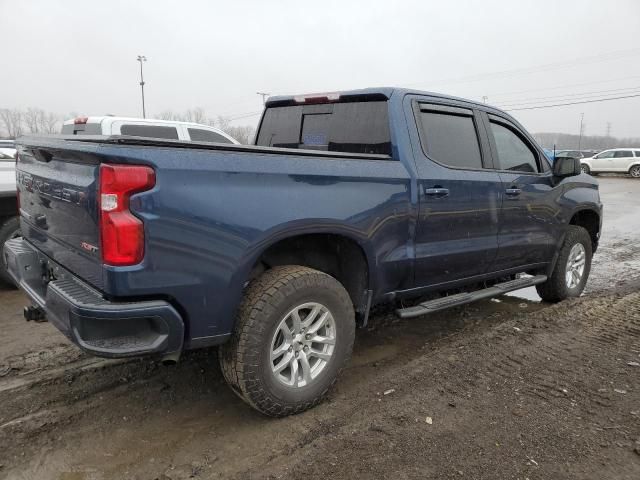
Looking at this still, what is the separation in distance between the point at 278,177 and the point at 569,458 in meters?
2.08

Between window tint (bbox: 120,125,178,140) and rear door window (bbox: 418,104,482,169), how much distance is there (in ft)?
17.0

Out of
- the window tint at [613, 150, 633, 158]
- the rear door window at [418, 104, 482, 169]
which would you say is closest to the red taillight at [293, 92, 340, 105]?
the rear door window at [418, 104, 482, 169]

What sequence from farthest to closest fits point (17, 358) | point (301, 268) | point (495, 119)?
point (495, 119) < point (17, 358) < point (301, 268)

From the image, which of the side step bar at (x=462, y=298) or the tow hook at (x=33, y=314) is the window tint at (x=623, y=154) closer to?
the side step bar at (x=462, y=298)

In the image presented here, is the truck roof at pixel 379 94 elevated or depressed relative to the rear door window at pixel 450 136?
elevated

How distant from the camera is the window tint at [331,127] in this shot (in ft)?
A: 12.2

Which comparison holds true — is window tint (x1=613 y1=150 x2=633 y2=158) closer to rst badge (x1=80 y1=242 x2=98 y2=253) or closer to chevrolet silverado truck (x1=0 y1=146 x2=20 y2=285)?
chevrolet silverado truck (x1=0 y1=146 x2=20 y2=285)

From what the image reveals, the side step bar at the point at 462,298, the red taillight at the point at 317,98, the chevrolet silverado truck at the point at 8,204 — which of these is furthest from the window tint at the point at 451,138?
the chevrolet silverado truck at the point at 8,204

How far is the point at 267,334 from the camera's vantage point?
279 cm

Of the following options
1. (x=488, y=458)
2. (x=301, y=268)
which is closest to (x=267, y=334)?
(x=301, y=268)

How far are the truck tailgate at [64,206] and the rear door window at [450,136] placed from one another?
7.52ft

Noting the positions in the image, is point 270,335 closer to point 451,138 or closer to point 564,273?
point 451,138

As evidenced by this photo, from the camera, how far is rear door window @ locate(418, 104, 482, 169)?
3.82 meters

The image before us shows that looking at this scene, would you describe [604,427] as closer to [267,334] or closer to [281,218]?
[267,334]
